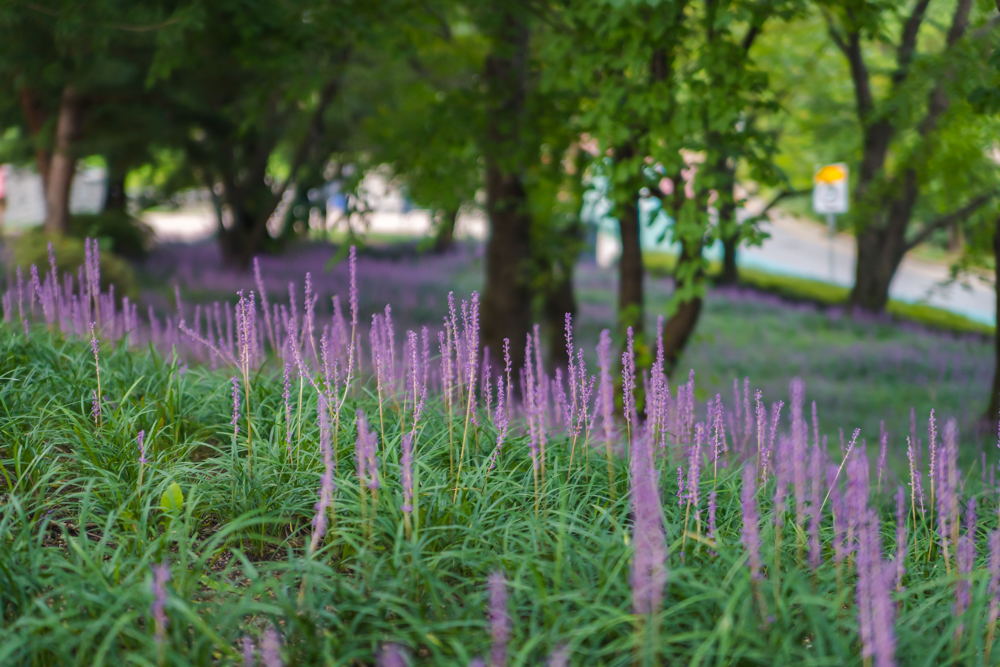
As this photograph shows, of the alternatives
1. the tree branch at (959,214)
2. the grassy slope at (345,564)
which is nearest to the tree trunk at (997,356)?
the tree branch at (959,214)

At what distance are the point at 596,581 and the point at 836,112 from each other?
1558 centimetres

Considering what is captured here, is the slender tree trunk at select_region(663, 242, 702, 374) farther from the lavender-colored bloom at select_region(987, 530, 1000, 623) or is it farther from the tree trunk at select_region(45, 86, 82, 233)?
the tree trunk at select_region(45, 86, 82, 233)

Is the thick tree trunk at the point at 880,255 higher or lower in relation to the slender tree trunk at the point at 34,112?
lower

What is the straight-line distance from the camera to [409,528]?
2.78 m

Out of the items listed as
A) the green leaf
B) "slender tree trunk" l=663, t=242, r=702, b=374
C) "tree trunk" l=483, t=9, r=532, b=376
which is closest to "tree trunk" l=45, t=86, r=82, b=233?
"tree trunk" l=483, t=9, r=532, b=376

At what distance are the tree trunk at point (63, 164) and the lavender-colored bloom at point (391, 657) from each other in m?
10.0

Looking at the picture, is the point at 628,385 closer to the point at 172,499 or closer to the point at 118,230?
the point at 172,499

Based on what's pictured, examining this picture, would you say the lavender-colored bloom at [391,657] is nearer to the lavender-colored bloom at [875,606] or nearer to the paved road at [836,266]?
the lavender-colored bloom at [875,606]

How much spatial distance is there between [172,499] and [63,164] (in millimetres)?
9705

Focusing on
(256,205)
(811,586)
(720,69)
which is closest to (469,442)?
(811,586)

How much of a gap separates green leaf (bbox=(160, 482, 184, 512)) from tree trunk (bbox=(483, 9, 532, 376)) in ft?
17.6

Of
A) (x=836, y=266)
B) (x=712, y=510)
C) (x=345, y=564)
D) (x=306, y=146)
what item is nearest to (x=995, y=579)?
(x=712, y=510)

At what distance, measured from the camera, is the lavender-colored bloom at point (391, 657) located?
197 cm

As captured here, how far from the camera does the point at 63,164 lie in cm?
1087
